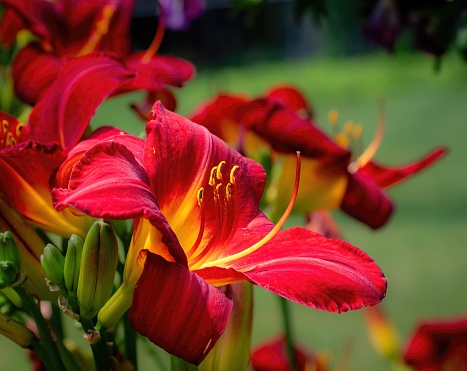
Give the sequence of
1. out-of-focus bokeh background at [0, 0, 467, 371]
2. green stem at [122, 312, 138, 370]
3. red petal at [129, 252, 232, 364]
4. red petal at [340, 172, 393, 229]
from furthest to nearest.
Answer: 1. out-of-focus bokeh background at [0, 0, 467, 371]
2. red petal at [340, 172, 393, 229]
3. green stem at [122, 312, 138, 370]
4. red petal at [129, 252, 232, 364]

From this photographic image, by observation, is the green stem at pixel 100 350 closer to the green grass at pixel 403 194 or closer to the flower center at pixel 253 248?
the flower center at pixel 253 248

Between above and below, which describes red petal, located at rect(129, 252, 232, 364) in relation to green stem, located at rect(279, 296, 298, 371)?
above

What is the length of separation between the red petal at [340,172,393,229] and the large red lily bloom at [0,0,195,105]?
12 cm

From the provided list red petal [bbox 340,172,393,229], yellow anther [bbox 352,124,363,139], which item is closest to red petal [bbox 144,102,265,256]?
red petal [bbox 340,172,393,229]

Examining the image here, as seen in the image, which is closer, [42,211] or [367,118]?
[42,211]

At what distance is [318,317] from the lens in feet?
7.99

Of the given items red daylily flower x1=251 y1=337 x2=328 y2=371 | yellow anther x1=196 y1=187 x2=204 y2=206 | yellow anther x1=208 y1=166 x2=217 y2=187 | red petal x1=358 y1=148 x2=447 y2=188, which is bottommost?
red daylily flower x1=251 y1=337 x2=328 y2=371

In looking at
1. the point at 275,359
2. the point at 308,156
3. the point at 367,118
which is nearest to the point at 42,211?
the point at 308,156

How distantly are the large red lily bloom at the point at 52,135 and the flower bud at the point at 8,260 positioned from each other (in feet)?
0.10

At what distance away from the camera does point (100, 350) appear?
41 centimetres

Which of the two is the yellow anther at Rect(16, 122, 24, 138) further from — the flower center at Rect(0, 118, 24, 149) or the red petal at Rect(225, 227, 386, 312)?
the red petal at Rect(225, 227, 386, 312)

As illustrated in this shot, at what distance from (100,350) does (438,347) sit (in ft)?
1.16

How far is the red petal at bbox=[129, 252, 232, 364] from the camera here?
350 millimetres

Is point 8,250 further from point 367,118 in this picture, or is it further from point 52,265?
point 367,118
